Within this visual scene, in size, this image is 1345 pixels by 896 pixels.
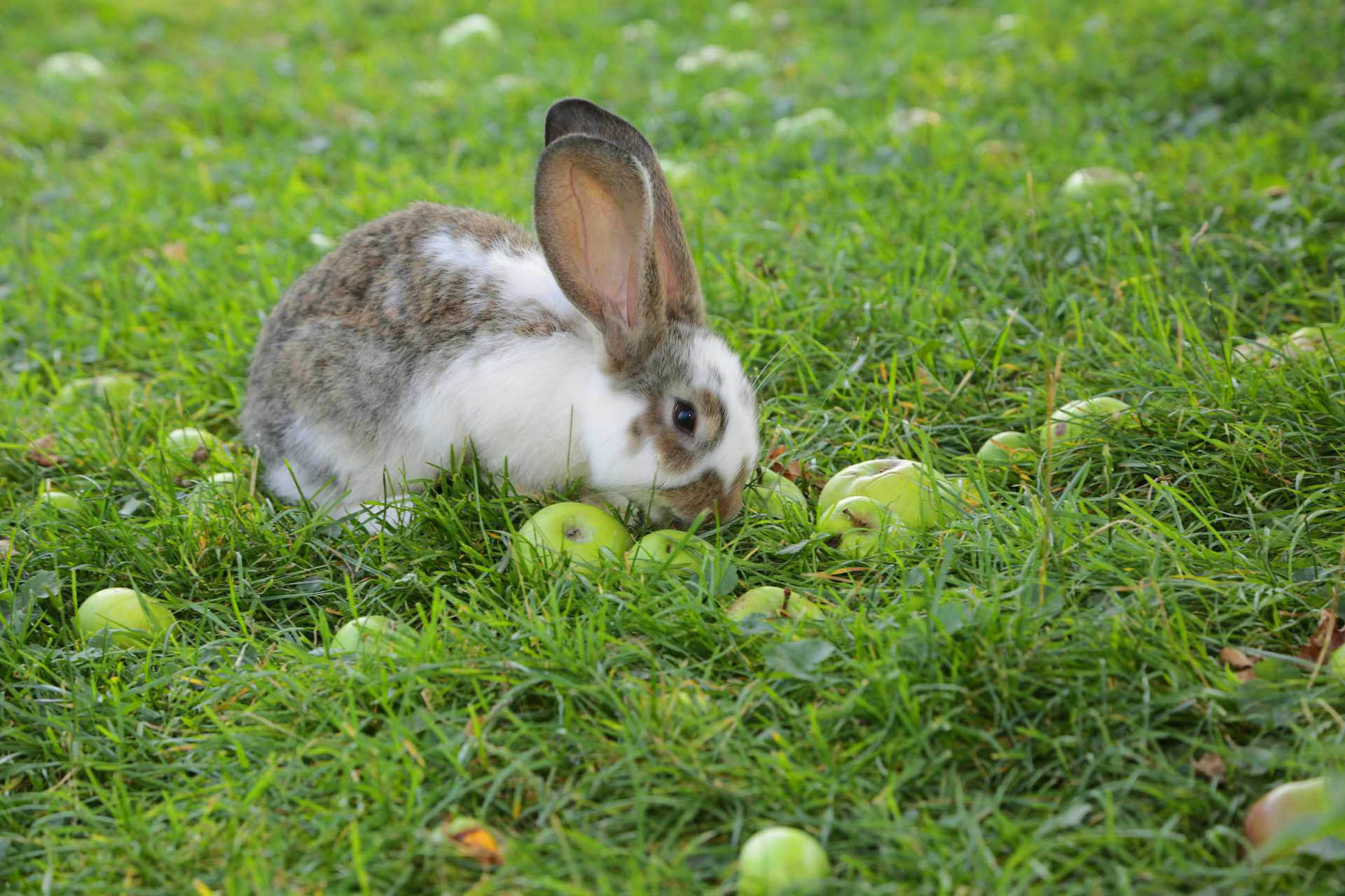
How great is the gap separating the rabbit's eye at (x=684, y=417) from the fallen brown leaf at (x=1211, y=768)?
5.06 feet

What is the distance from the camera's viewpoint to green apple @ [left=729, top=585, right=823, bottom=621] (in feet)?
9.34

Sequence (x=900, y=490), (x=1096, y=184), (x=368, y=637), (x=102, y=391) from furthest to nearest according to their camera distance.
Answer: (x=1096, y=184) → (x=102, y=391) → (x=900, y=490) → (x=368, y=637)

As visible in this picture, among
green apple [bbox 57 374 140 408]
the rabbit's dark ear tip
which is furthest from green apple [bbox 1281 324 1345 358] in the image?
green apple [bbox 57 374 140 408]

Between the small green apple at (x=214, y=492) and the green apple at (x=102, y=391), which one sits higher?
the green apple at (x=102, y=391)

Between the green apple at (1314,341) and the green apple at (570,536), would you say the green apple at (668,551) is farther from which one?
the green apple at (1314,341)

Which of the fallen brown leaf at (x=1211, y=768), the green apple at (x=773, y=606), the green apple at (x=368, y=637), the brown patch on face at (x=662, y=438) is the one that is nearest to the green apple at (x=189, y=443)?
the green apple at (x=368, y=637)

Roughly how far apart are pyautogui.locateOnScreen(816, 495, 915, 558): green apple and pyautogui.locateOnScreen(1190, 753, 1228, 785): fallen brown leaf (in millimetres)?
923

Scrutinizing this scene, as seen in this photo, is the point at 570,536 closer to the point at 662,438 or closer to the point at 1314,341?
the point at 662,438

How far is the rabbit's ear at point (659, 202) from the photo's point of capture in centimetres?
350

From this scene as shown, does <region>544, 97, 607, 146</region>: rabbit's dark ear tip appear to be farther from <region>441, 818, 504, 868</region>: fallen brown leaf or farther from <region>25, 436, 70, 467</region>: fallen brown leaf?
<region>441, 818, 504, 868</region>: fallen brown leaf

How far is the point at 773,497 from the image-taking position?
3412 mm

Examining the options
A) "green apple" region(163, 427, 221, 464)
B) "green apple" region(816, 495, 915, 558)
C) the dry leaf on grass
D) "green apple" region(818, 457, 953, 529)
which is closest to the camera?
the dry leaf on grass

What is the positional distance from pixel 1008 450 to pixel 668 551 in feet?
3.53

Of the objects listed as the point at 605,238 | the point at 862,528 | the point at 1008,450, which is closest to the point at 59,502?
the point at 605,238
